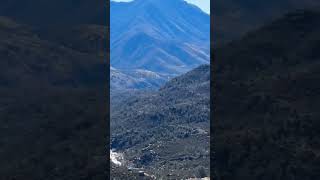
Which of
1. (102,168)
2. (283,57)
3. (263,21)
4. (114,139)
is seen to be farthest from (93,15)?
(102,168)

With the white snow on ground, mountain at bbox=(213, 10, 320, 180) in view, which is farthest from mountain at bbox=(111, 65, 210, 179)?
mountain at bbox=(213, 10, 320, 180)

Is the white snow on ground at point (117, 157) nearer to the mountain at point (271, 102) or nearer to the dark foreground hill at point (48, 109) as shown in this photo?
the dark foreground hill at point (48, 109)

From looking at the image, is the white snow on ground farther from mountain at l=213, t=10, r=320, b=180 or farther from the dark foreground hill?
mountain at l=213, t=10, r=320, b=180

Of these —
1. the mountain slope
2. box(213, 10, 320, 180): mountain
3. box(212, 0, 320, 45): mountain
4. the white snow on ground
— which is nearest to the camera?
box(213, 10, 320, 180): mountain

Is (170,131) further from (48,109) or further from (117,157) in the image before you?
(48,109)

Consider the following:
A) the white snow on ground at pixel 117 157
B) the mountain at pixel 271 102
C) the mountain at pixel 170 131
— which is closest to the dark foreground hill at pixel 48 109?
the mountain at pixel 271 102

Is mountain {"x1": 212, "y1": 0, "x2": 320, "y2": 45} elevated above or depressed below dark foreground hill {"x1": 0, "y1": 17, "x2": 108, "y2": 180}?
above
